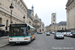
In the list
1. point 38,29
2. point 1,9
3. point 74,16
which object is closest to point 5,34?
point 1,9

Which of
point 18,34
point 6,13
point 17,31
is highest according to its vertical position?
point 6,13

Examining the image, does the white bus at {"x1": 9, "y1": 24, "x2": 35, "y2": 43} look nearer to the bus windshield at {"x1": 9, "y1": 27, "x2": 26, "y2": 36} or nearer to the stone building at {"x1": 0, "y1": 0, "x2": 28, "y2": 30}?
the bus windshield at {"x1": 9, "y1": 27, "x2": 26, "y2": 36}

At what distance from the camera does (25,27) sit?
43.8ft

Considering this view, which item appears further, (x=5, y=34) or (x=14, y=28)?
(x=5, y=34)

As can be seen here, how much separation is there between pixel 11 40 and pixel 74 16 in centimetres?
4424

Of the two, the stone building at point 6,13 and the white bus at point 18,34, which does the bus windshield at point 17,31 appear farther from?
the stone building at point 6,13

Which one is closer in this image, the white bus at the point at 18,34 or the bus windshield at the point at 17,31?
the white bus at the point at 18,34

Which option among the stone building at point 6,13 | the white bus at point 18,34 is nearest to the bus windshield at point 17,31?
the white bus at point 18,34

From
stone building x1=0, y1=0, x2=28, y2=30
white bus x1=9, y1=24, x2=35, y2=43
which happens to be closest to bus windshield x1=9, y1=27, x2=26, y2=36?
white bus x1=9, y1=24, x2=35, y2=43

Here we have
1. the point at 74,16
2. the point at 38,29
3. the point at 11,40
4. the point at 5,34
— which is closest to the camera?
the point at 11,40

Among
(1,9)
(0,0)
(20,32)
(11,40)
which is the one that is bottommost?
(11,40)

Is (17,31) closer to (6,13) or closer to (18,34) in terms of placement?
(18,34)

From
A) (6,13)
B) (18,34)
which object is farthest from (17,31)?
(6,13)

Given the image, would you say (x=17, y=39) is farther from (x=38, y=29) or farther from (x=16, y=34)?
(x=38, y=29)
